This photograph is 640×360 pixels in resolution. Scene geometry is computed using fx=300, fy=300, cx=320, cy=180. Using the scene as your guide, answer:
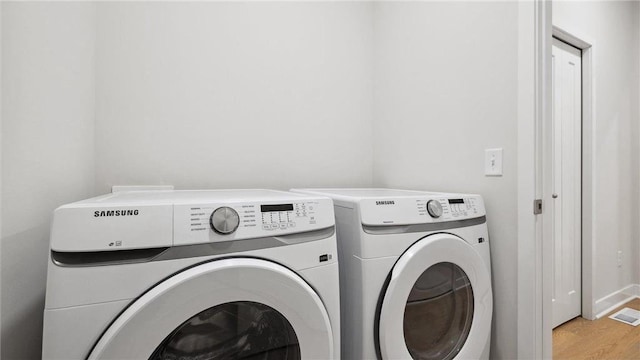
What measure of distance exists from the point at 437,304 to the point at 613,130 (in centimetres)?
239

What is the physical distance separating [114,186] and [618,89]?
347 centimetres

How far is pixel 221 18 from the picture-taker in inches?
56.6

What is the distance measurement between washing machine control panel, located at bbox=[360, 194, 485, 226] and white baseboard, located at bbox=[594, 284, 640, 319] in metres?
1.88

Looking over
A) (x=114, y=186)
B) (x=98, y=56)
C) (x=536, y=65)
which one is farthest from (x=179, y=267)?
(x=536, y=65)

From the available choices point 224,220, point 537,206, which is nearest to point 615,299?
point 537,206

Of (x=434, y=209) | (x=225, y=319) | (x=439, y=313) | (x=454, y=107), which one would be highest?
(x=454, y=107)

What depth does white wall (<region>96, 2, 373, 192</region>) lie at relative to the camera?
4.10 ft

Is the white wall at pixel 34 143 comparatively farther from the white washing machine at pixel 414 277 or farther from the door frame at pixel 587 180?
the door frame at pixel 587 180

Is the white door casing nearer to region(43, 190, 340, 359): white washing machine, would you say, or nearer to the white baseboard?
the white baseboard

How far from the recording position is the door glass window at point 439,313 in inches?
39.1

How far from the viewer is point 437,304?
1.05 meters

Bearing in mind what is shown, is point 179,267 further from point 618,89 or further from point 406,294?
point 618,89

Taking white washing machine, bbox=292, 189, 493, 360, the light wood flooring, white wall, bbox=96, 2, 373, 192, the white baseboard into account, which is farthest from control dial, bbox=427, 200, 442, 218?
the white baseboard

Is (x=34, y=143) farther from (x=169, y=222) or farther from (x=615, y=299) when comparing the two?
(x=615, y=299)
